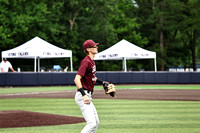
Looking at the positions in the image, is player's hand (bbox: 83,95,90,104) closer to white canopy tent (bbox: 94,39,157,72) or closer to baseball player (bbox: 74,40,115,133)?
Result: baseball player (bbox: 74,40,115,133)

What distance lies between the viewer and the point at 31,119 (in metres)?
10.7

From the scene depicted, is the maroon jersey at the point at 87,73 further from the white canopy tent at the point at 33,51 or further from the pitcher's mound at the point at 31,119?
the white canopy tent at the point at 33,51

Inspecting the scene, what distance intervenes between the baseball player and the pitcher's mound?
3906mm

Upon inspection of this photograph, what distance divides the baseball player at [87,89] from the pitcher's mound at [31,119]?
3.91 m

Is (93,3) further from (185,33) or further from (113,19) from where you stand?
(185,33)

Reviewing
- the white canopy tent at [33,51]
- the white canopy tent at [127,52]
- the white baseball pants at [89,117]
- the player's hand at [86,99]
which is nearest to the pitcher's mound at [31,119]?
the white baseball pants at [89,117]

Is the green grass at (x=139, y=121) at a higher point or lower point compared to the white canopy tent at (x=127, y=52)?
lower

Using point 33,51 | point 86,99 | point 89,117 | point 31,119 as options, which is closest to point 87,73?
point 86,99

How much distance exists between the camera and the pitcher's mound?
9898mm

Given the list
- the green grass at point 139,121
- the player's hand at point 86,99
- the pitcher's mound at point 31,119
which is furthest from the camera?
the pitcher's mound at point 31,119

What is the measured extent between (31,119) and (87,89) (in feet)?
16.1

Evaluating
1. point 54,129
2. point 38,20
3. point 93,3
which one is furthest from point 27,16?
point 54,129

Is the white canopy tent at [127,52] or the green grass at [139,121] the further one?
the white canopy tent at [127,52]

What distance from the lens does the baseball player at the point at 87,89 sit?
607 cm
